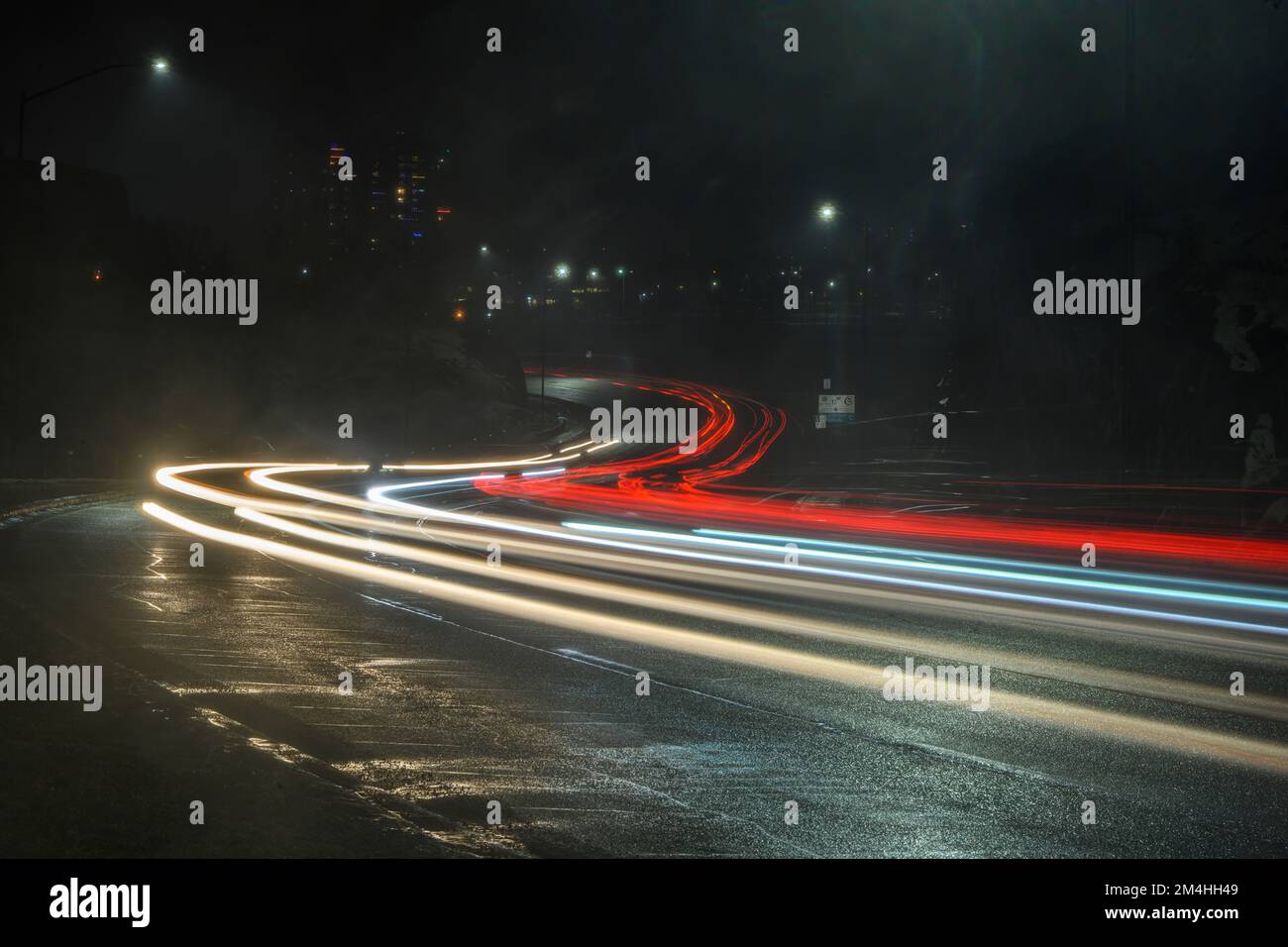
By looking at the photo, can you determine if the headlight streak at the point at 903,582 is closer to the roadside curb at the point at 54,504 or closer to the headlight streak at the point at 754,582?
the headlight streak at the point at 754,582

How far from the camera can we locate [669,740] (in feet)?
27.3

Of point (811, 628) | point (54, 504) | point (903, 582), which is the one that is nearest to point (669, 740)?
point (811, 628)

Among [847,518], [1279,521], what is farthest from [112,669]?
[1279,521]

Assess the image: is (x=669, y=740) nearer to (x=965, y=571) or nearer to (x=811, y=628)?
(x=811, y=628)

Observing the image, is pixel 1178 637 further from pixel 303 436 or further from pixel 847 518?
pixel 303 436

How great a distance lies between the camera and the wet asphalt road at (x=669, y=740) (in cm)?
629

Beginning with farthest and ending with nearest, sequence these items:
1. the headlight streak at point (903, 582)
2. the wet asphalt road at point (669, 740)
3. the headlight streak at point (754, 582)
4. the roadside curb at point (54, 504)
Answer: the roadside curb at point (54, 504), the headlight streak at point (903, 582), the headlight streak at point (754, 582), the wet asphalt road at point (669, 740)

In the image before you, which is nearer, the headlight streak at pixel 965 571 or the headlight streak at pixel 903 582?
the headlight streak at pixel 903 582

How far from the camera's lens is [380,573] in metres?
17.3

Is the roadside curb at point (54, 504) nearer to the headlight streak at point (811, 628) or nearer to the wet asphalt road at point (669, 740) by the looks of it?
the headlight streak at point (811, 628)

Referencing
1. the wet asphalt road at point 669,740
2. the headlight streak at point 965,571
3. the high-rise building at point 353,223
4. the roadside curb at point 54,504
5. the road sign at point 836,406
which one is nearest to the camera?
the wet asphalt road at point 669,740

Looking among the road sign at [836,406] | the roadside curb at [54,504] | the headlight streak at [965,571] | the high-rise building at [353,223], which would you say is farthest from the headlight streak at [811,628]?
the high-rise building at [353,223]

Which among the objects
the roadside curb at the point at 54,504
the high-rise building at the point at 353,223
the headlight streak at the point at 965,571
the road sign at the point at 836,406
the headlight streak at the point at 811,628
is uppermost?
the high-rise building at the point at 353,223

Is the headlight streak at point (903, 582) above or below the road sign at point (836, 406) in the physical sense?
below
